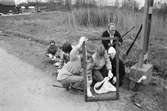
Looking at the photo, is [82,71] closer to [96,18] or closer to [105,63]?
[105,63]

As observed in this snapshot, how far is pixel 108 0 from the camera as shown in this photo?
1083 centimetres

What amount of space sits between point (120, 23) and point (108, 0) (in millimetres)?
2965

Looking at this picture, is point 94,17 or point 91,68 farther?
point 94,17

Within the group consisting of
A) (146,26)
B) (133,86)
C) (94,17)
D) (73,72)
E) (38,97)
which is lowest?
(38,97)

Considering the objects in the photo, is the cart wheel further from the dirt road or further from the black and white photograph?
the dirt road

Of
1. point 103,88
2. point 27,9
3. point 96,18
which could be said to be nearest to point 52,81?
point 103,88

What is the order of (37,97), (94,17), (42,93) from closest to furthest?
1. (37,97)
2. (42,93)
3. (94,17)

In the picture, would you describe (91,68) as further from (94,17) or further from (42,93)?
(94,17)

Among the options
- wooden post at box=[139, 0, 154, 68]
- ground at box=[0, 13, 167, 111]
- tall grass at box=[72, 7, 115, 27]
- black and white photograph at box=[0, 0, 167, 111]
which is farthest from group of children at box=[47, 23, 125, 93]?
tall grass at box=[72, 7, 115, 27]

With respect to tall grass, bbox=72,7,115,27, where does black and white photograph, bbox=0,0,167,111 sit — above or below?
below

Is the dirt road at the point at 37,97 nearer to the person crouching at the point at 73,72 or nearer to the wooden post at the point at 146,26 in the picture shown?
the person crouching at the point at 73,72

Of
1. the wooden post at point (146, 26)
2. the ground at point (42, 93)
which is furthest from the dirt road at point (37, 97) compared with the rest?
the wooden post at point (146, 26)

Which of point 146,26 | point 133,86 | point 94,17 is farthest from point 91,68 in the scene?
point 94,17

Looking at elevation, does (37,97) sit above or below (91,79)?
below
